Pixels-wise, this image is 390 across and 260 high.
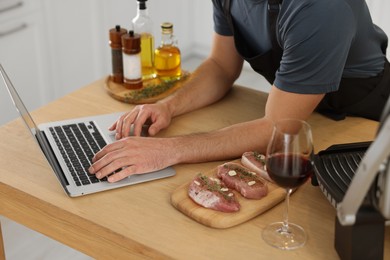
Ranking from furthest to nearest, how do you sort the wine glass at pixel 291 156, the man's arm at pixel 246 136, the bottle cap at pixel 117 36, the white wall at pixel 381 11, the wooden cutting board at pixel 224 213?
1. the white wall at pixel 381 11
2. the bottle cap at pixel 117 36
3. the man's arm at pixel 246 136
4. the wooden cutting board at pixel 224 213
5. the wine glass at pixel 291 156

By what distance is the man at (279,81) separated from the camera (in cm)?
174

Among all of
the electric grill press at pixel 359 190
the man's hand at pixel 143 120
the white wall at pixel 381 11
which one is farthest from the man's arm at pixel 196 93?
the white wall at pixel 381 11

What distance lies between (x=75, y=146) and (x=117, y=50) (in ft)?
1.59

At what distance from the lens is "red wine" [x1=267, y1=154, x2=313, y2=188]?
4.57ft

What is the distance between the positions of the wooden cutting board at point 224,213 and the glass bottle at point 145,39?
2.49 ft

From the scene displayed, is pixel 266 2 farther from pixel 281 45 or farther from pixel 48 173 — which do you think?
pixel 48 173

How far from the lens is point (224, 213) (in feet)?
5.11

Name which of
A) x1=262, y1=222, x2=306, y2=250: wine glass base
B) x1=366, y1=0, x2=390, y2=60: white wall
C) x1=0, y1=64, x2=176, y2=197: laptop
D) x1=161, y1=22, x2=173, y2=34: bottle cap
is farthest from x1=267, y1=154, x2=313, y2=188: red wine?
x1=366, y1=0, x2=390, y2=60: white wall

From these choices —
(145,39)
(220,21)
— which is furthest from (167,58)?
(220,21)

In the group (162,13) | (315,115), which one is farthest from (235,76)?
(162,13)

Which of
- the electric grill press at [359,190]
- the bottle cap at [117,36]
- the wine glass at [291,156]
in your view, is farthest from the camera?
the bottle cap at [117,36]

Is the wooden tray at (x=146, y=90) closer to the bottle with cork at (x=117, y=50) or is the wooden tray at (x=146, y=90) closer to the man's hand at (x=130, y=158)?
the bottle with cork at (x=117, y=50)

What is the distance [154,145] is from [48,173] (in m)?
0.28

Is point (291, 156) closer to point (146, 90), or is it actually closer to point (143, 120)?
point (143, 120)
